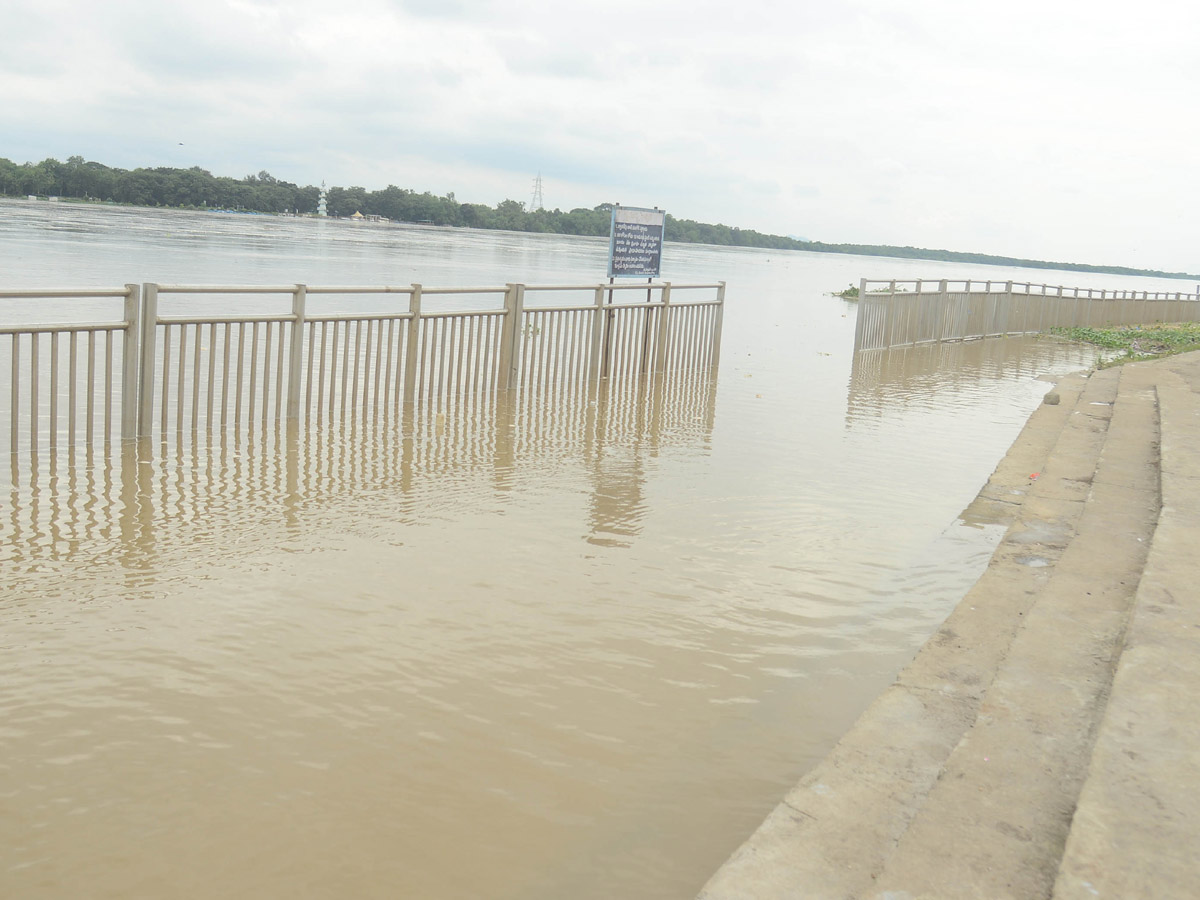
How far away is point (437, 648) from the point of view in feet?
15.1

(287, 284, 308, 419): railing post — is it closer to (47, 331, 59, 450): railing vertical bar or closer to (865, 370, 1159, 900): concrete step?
(47, 331, 59, 450): railing vertical bar

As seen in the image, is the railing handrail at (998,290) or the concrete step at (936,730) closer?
the concrete step at (936,730)

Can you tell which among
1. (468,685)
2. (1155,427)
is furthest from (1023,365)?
(468,685)

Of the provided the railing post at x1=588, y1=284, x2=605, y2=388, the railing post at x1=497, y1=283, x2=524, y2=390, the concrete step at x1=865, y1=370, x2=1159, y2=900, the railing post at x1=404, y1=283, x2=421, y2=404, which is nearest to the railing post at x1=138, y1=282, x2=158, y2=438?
the railing post at x1=404, y1=283, x2=421, y2=404

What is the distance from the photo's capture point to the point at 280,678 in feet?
13.8

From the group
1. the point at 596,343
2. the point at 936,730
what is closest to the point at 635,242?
the point at 596,343

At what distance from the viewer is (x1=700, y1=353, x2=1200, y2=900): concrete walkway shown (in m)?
2.71

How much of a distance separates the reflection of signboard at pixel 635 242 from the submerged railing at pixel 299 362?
59 cm

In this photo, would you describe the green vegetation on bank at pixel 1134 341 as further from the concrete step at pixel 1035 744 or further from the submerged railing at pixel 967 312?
the concrete step at pixel 1035 744

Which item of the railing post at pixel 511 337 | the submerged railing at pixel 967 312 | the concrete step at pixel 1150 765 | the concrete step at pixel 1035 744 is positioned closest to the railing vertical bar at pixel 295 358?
the railing post at pixel 511 337

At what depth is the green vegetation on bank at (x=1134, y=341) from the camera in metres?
23.6

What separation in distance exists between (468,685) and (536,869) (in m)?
1.27

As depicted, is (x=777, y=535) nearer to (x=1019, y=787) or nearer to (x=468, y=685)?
(x=468, y=685)

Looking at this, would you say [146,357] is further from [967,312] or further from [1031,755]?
[967,312]
